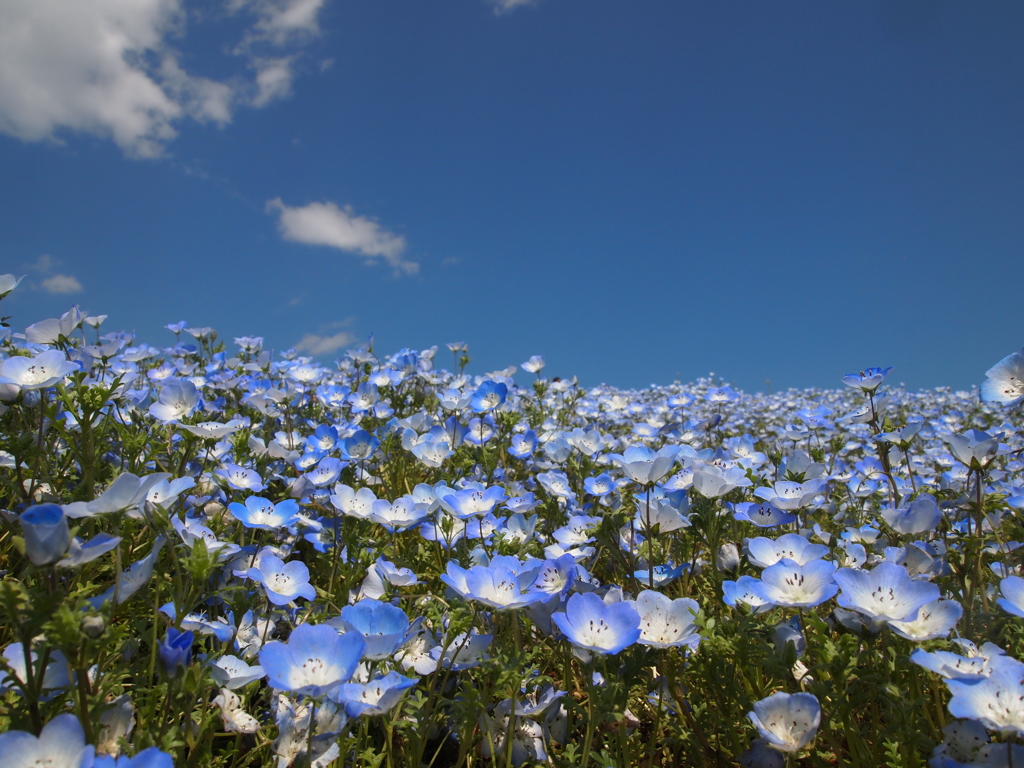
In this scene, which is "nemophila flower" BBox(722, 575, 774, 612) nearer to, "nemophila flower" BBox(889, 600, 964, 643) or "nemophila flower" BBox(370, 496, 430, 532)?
"nemophila flower" BBox(889, 600, 964, 643)

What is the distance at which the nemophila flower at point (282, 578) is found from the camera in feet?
6.73

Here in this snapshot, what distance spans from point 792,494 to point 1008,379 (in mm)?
920

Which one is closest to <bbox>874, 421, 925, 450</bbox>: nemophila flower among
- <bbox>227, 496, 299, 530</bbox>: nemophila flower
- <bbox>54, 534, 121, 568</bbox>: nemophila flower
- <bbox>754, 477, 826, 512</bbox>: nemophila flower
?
<bbox>754, 477, 826, 512</bbox>: nemophila flower

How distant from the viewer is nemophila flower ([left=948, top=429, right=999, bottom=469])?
231 centimetres

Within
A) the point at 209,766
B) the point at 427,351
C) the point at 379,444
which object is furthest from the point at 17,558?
the point at 427,351

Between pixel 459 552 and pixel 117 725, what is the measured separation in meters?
1.31

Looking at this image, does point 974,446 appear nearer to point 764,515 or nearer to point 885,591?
point 764,515

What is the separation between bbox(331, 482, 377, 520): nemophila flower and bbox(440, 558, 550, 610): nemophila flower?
1.08 metres

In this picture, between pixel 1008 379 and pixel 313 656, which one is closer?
pixel 313 656

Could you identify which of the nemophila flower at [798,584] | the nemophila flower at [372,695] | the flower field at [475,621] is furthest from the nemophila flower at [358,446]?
the nemophila flower at [798,584]

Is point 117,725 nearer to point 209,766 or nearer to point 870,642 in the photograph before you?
point 209,766

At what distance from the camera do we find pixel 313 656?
1.52 meters

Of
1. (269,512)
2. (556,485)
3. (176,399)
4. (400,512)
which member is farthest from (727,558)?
(176,399)

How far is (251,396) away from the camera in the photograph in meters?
4.75
